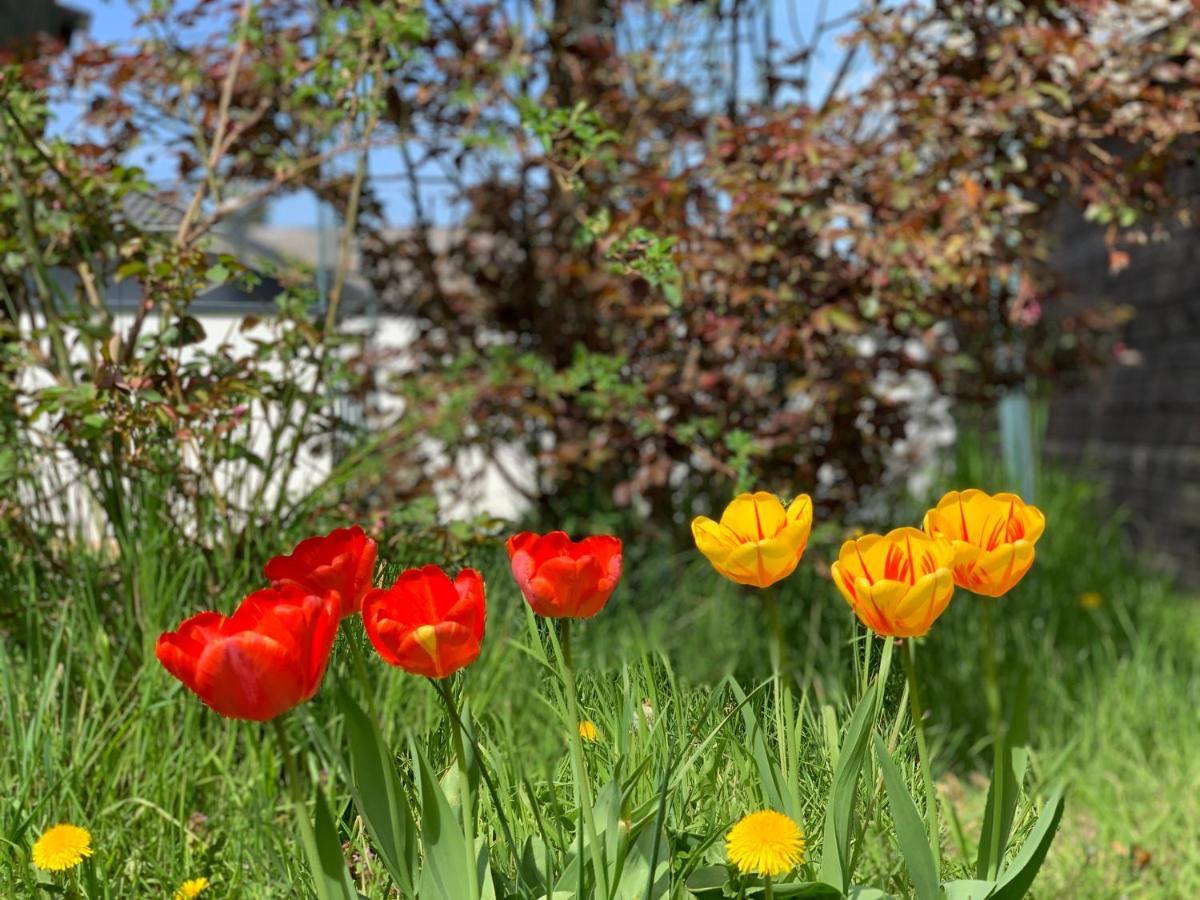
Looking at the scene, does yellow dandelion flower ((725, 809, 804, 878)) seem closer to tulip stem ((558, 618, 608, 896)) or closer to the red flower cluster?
tulip stem ((558, 618, 608, 896))

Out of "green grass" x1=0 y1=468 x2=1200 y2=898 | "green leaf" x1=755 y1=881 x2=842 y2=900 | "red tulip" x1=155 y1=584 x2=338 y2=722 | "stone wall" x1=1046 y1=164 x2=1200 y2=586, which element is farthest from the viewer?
"stone wall" x1=1046 y1=164 x2=1200 y2=586

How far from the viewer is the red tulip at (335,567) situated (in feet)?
3.78

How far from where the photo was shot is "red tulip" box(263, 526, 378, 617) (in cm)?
115

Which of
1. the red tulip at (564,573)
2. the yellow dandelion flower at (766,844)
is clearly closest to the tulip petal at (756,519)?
the red tulip at (564,573)

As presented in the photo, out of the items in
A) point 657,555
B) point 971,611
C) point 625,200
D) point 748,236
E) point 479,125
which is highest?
point 479,125

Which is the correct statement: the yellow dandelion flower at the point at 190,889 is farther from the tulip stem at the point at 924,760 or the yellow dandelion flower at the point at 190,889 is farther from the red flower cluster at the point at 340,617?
the tulip stem at the point at 924,760

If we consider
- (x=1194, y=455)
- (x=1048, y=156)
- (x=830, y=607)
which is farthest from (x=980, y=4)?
(x=1194, y=455)

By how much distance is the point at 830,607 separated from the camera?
10.9 ft

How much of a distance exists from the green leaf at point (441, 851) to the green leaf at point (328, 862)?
0.25ft

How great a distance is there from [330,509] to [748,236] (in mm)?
1110

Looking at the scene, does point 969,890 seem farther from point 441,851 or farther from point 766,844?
point 441,851

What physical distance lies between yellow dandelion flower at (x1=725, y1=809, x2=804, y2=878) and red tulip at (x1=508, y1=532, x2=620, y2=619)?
0.77 feet

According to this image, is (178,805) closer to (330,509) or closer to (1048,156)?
(330,509)

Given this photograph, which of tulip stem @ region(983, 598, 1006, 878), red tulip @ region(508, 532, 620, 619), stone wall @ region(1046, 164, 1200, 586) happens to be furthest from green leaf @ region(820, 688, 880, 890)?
stone wall @ region(1046, 164, 1200, 586)
